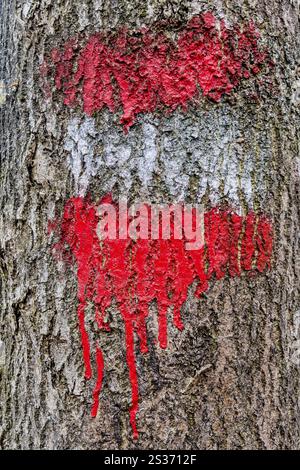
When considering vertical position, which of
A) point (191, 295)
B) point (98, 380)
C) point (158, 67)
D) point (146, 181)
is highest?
point (158, 67)

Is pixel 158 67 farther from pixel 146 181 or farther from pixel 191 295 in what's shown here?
pixel 191 295

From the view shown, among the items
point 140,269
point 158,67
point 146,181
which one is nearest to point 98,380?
point 140,269

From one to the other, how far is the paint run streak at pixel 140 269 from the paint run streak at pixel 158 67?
0.26m

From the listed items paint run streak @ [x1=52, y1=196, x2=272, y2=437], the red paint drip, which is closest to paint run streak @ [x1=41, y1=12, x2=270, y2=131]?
paint run streak @ [x1=52, y1=196, x2=272, y2=437]

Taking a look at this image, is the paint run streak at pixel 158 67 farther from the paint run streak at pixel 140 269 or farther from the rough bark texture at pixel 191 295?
the paint run streak at pixel 140 269

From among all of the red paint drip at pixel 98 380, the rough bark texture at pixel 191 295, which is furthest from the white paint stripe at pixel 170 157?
the red paint drip at pixel 98 380

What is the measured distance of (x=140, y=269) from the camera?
1789 mm

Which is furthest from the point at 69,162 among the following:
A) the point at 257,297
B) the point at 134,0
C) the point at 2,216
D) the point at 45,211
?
the point at 257,297

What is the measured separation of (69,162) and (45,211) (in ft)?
0.46

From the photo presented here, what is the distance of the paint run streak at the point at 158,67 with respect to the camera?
1811mm

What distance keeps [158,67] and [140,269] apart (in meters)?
0.50

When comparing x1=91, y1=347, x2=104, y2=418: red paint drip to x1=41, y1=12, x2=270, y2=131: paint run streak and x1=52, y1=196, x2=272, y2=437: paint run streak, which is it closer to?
x1=52, y1=196, x2=272, y2=437: paint run streak

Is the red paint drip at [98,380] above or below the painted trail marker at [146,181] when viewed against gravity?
below

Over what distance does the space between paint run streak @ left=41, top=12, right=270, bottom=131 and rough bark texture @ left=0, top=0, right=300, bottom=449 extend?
3 centimetres
